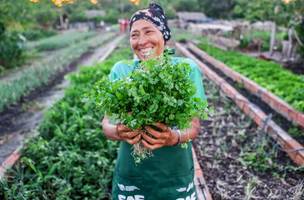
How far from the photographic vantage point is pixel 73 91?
21.9 feet

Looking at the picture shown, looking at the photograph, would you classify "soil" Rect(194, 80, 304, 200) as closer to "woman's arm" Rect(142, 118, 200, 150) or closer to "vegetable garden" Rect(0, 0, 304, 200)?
"vegetable garden" Rect(0, 0, 304, 200)

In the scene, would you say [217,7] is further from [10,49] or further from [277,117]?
[277,117]

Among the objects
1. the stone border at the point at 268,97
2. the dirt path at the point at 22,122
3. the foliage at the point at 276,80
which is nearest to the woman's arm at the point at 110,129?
the dirt path at the point at 22,122

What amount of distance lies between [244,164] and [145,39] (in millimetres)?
3184

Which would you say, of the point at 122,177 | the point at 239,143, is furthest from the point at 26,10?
the point at 122,177

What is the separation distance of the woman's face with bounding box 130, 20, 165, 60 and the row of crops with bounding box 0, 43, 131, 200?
100 cm

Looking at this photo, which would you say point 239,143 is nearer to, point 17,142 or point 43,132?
point 43,132

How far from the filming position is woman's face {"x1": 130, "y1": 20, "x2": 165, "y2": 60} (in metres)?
2.24

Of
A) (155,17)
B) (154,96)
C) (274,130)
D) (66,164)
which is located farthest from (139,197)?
(274,130)

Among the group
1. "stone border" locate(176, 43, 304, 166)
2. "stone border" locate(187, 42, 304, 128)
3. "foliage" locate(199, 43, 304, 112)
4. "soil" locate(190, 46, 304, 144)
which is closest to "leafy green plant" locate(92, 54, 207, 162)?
"stone border" locate(176, 43, 304, 166)

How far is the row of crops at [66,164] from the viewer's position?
3.84 m

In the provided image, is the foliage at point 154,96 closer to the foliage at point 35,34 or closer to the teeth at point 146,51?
the teeth at point 146,51

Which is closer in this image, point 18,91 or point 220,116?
point 220,116

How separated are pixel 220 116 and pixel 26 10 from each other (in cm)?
1323
